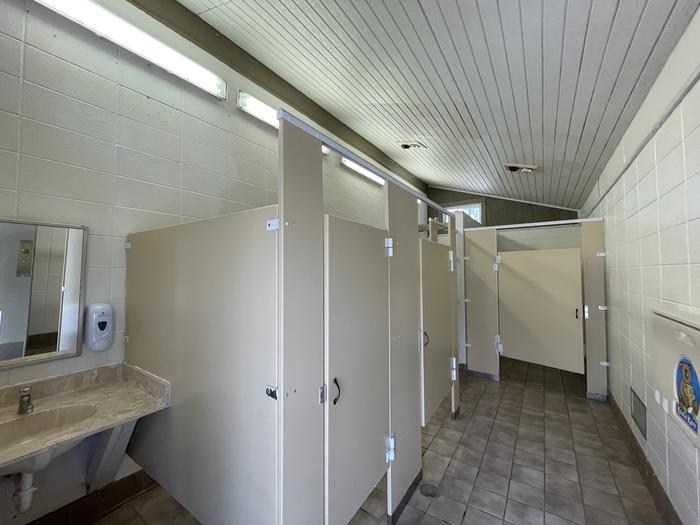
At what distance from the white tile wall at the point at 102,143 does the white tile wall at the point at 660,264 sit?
2954mm

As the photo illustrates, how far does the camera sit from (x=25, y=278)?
1.59m

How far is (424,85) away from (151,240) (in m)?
2.44

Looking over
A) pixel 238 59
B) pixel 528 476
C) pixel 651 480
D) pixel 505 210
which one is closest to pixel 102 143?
pixel 238 59

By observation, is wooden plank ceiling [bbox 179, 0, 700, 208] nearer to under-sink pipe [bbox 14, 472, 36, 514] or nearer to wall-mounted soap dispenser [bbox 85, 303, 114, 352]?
wall-mounted soap dispenser [bbox 85, 303, 114, 352]

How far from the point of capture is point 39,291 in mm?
1636

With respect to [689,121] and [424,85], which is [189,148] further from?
[689,121]

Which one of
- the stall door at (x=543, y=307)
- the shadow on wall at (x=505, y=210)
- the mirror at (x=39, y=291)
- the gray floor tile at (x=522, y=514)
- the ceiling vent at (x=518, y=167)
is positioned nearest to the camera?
the mirror at (x=39, y=291)

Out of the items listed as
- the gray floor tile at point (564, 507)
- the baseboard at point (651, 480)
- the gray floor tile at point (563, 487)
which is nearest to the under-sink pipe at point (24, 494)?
the gray floor tile at point (564, 507)

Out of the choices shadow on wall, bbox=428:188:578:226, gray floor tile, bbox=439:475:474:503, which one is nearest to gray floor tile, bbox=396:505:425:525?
gray floor tile, bbox=439:475:474:503

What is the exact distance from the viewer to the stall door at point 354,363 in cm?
129

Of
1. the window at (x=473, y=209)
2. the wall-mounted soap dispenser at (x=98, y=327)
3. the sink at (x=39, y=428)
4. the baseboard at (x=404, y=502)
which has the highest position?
the window at (x=473, y=209)

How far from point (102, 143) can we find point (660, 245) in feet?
11.7

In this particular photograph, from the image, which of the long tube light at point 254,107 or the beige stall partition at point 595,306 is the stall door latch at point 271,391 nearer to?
the long tube light at point 254,107

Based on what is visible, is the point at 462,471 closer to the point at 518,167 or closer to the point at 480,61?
the point at 480,61
